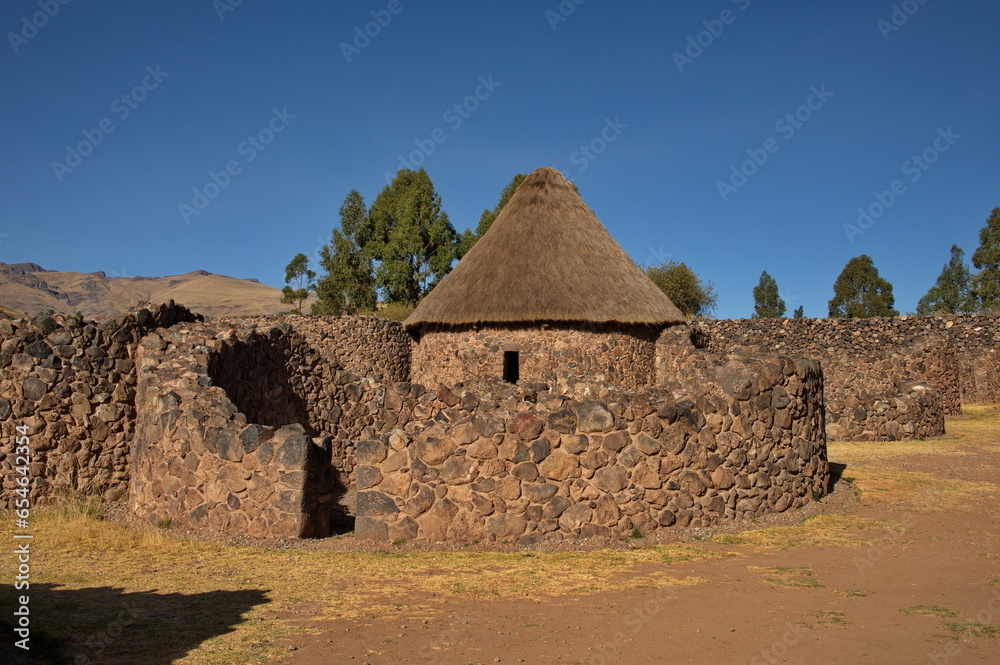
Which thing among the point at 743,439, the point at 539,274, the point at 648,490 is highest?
the point at 539,274

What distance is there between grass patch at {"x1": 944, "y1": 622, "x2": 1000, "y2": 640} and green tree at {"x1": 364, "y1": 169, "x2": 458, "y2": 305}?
3597 cm

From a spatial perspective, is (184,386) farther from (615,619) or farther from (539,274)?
(539,274)

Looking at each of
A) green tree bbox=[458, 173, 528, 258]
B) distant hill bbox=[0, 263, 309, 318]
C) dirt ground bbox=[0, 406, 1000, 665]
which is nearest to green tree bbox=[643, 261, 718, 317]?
green tree bbox=[458, 173, 528, 258]

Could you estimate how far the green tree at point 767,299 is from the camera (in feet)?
233

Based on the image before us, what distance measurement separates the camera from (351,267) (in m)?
42.8

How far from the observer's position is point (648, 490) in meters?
7.91

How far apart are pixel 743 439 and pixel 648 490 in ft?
4.86

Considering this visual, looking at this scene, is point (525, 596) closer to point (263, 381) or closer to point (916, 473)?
point (263, 381)

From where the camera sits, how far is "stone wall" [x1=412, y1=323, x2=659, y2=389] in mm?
18844

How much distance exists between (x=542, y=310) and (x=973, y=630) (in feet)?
45.6

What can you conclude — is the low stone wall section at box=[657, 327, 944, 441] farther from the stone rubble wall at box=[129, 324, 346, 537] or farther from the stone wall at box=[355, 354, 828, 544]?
the stone rubble wall at box=[129, 324, 346, 537]

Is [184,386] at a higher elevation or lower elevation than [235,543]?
higher

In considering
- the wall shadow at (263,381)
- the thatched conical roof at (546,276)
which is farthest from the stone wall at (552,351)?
the wall shadow at (263,381)

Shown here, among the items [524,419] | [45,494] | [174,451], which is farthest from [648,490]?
[45,494]
